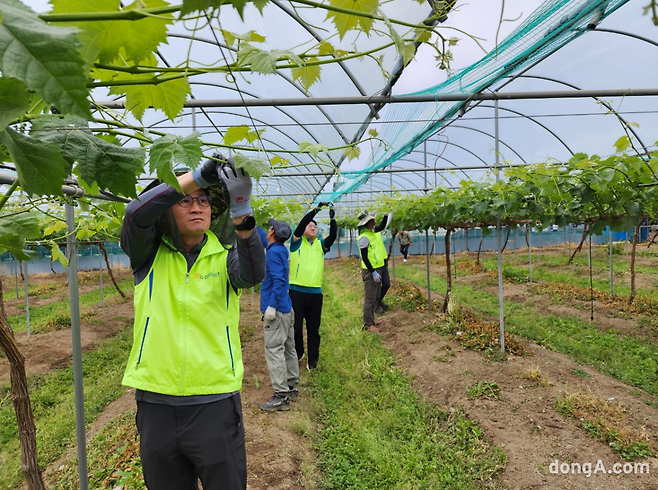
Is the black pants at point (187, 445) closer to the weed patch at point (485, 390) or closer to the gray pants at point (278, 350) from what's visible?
the gray pants at point (278, 350)

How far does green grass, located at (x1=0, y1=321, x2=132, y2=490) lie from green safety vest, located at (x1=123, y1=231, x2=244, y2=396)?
9.38ft

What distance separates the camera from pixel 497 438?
348 centimetres

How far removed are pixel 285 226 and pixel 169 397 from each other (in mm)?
2970

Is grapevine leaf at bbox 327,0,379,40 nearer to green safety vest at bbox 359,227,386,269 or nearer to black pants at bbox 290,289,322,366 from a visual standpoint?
black pants at bbox 290,289,322,366

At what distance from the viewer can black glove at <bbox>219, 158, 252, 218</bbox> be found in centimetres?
128

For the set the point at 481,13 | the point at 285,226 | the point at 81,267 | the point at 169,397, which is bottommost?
the point at 81,267

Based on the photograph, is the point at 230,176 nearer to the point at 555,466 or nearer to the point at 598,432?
the point at 555,466

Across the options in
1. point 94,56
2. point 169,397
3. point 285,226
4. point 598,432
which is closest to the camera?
point 94,56

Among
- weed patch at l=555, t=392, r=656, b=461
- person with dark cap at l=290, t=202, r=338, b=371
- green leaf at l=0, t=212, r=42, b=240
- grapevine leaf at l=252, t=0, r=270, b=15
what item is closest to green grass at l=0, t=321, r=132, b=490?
person with dark cap at l=290, t=202, r=338, b=371

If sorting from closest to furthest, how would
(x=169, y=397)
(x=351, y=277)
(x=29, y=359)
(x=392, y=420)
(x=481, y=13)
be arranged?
1. (x=169, y=397)
2. (x=481, y=13)
3. (x=392, y=420)
4. (x=29, y=359)
5. (x=351, y=277)

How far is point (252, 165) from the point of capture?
1043 millimetres

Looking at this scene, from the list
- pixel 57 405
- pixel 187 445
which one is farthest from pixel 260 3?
pixel 57 405

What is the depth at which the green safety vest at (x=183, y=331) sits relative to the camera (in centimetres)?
163

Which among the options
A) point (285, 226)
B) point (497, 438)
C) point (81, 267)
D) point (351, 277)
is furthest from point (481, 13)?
point (81, 267)
